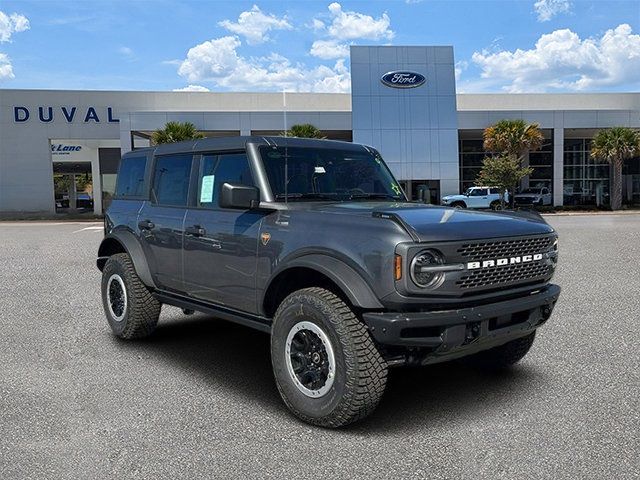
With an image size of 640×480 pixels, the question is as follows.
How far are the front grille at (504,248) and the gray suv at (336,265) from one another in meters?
0.01

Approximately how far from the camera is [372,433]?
373 cm

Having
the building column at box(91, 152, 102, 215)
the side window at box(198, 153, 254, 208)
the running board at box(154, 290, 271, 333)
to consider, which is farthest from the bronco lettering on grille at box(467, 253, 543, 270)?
the building column at box(91, 152, 102, 215)

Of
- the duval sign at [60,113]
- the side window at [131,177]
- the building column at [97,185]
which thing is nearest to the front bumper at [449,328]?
the side window at [131,177]

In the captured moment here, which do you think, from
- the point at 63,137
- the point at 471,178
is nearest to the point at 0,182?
the point at 63,137

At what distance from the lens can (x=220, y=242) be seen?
182 inches

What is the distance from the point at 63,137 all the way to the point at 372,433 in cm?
4161

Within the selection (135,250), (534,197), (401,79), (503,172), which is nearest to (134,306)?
(135,250)

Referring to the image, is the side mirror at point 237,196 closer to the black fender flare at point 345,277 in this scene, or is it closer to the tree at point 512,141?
the black fender flare at point 345,277

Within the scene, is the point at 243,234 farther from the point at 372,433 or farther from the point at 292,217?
the point at 372,433

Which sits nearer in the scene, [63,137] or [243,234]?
[243,234]

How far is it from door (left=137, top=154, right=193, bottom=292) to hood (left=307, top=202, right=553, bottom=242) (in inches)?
61.7

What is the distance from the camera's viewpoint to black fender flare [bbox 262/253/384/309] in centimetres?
356

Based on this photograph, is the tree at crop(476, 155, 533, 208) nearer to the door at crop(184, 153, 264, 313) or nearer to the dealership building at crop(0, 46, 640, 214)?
the dealership building at crop(0, 46, 640, 214)

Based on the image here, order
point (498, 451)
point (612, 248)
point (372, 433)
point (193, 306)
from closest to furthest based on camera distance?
1. point (498, 451)
2. point (372, 433)
3. point (193, 306)
4. point (612, 248)
